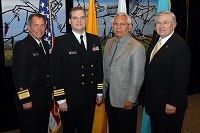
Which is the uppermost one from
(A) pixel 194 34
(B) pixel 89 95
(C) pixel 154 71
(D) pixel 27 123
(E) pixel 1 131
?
(A) pixel 194 34

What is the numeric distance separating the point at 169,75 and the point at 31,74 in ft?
3.89

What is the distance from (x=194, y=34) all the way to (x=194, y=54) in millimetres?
406

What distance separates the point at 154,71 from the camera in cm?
232

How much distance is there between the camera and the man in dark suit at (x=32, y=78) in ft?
7.63

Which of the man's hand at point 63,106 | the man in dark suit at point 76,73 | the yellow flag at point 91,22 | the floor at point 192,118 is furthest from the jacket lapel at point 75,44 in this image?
the floor at point 192,118

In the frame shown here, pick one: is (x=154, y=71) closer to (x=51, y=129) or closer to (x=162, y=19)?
(x=162, y=19)

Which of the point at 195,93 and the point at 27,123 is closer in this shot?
the point at 27,123

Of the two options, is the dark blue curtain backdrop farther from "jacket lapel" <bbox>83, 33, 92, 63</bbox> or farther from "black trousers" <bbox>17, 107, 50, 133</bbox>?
"jacket lapel" <bbox>83, 33, 92, 63</bbox>

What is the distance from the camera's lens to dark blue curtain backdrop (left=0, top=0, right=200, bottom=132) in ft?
12.0

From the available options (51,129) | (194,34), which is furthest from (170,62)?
(194,34)

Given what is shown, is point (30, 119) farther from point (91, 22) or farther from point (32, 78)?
point (91, 22)

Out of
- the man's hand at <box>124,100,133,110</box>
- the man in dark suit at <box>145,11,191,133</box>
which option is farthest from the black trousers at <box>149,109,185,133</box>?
the man's hand at <box>124,100,133,110</box>

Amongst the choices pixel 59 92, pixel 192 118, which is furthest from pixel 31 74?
pixel 192 118

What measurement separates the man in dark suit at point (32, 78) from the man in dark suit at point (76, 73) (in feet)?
0.45
